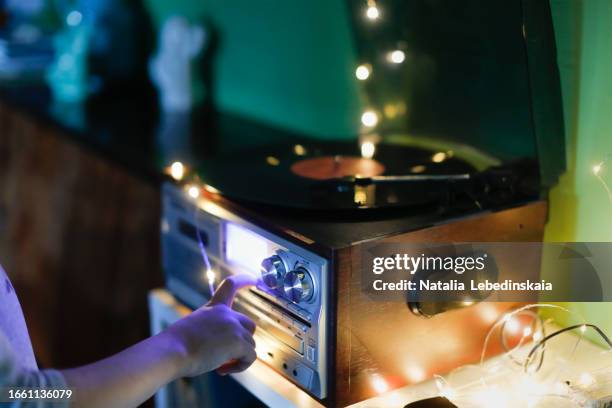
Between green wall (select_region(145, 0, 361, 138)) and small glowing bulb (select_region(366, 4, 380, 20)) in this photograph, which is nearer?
small glowing bulb (select_region(366, 4, 380, 20))

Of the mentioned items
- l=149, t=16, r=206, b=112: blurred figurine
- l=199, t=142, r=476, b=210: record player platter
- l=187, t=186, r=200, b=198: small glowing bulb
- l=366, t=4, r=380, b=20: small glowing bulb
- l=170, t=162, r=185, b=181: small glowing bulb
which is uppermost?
l=366, t=4, r=380, b=20: small glowing bulb

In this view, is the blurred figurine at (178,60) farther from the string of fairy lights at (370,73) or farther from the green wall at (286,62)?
the string of fairy lights at (370,73)

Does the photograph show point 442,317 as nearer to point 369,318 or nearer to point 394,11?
point 369,318

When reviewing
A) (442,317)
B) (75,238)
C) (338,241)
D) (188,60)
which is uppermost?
(188,60)

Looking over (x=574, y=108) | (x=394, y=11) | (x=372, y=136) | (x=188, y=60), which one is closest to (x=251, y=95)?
(x=188, y=60)

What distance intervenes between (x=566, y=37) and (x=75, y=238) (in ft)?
3.99

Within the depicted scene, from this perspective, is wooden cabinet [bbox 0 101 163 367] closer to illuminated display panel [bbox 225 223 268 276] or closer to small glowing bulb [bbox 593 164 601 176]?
illuminated display panel [bbox 225 223 268 276]

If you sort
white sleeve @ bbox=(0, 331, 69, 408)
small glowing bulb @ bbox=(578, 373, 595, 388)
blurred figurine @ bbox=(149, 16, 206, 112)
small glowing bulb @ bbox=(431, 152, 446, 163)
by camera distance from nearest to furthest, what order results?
white sleeve @ bbox=(0, 331, 69, 408)
small glowing bulb @ bbox=(578, 373, 595, 388)
small glowing bulb @ bbox=(431, 152, 446, 163)
blurred figurine @ bbox=(149, 16, 206, 112)

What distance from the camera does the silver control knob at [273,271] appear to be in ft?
2.99

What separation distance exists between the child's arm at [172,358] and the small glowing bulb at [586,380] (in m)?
0.41

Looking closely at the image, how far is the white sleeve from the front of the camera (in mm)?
707

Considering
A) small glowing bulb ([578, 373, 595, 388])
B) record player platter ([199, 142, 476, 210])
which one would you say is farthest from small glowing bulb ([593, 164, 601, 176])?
small glowing bulb ([578, 373, 595, 388])

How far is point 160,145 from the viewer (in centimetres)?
159

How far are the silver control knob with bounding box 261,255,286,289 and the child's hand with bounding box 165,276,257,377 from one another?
54 millimetres
